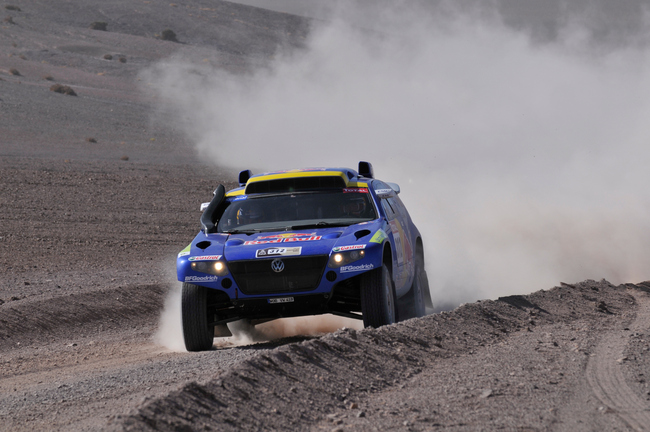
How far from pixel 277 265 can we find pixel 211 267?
62 cm

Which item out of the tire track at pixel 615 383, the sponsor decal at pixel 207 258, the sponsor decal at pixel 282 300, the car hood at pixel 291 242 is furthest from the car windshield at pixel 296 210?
the tire track at pixel 615 383

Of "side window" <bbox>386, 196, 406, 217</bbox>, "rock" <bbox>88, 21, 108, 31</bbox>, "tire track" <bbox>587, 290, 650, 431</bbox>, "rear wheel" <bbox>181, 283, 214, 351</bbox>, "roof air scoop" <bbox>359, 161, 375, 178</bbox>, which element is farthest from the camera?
"rock" <bbox>88, 21, 108, 31</bbox>

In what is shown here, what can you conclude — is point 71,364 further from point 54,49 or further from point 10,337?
point 54,49

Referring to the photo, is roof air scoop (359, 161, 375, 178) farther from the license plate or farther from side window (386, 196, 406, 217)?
the license plate

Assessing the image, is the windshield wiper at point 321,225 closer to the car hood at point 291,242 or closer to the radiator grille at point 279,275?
the car hood at point 291,242

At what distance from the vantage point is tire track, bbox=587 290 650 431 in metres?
5.29

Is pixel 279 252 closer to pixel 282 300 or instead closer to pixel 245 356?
pixel 282 300

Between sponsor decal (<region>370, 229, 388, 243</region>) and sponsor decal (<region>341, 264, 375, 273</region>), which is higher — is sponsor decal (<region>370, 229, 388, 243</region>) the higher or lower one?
the higher one

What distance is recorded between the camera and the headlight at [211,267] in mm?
8133

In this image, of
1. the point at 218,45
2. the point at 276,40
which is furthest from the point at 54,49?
the point at 276,40

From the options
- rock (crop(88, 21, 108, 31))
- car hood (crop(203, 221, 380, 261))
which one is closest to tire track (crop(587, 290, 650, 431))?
car hood (crop(203, 221, 380, 261))

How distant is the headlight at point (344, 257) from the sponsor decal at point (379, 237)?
0.65 ft

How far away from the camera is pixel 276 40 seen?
84.0 m

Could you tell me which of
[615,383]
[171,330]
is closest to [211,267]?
[171,330]
